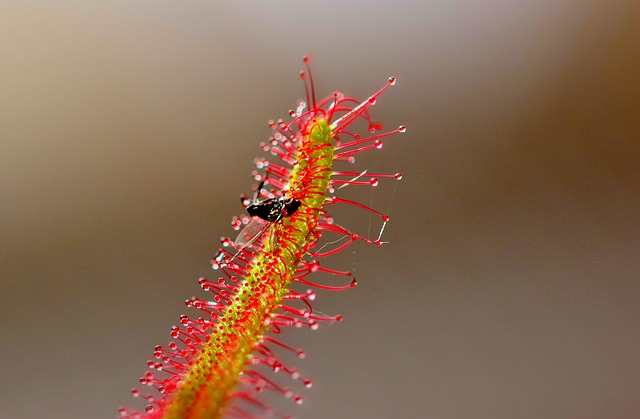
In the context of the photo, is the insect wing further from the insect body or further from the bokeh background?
the bokeh background

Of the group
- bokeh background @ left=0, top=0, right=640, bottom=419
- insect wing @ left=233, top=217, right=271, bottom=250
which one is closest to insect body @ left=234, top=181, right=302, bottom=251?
insect wing @ left=233, top=217, right=271, bottom=250

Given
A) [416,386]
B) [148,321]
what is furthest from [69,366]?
[416,386]

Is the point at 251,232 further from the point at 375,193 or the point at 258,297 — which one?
the point at 375,193

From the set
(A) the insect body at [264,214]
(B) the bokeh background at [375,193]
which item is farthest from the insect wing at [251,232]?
(B) the bokeh background at [375,193]

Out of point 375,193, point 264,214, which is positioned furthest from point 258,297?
point 375,193

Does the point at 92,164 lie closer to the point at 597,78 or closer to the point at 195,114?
the point at 195,114

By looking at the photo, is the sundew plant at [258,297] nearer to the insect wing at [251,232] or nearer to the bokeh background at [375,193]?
the insect wing at [251,232]

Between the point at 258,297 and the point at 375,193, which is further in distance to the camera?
the point at 375,193
